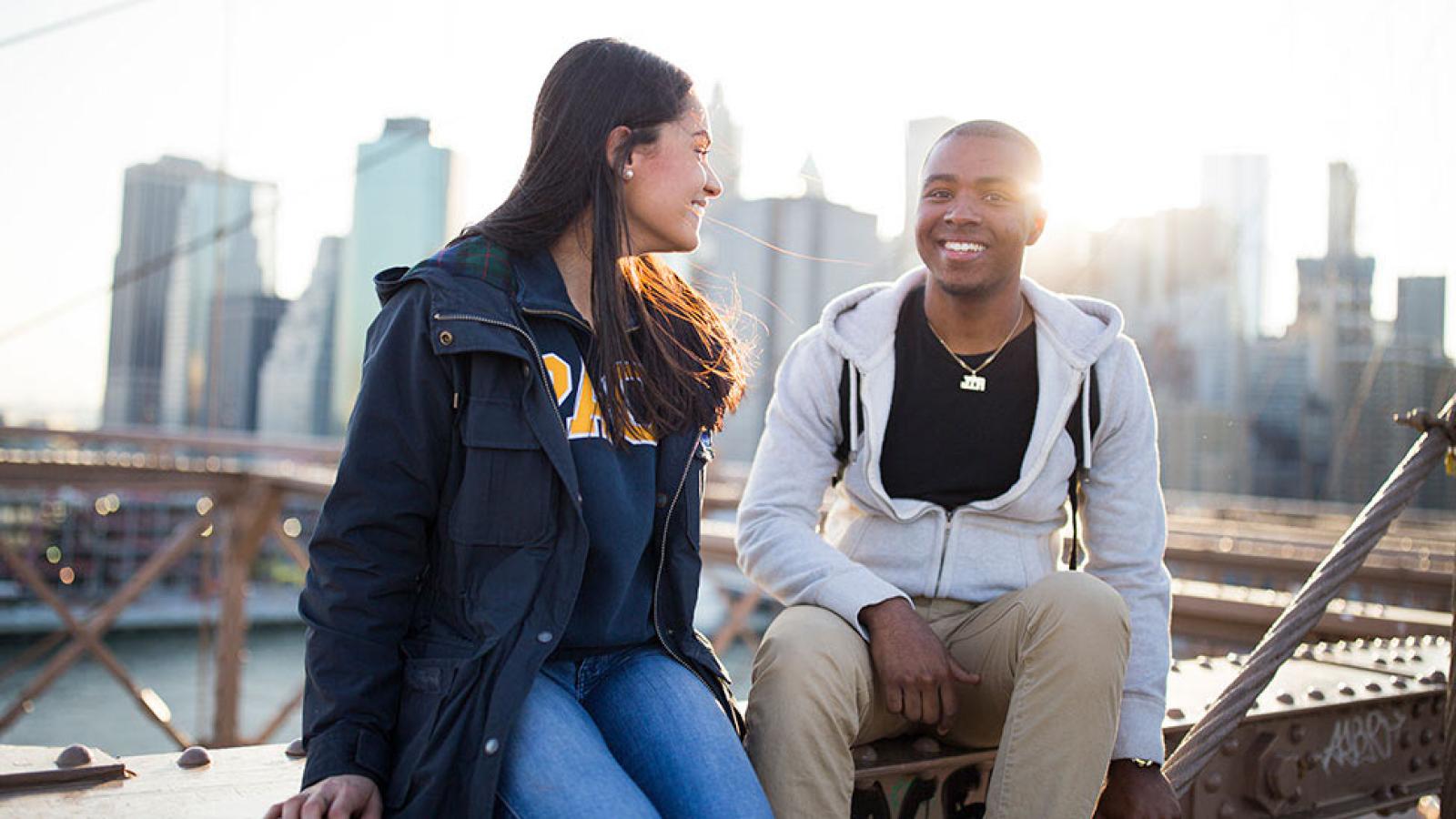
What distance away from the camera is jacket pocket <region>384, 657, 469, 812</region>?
1330 millimetres

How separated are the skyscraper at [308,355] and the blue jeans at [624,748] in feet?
64.5

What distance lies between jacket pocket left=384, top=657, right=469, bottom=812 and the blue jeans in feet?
0.30

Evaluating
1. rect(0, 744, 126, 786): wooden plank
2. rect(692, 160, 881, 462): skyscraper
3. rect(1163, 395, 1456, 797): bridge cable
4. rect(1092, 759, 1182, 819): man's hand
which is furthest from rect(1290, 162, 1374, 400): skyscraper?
rect(0, 744, 126, 786): wooden plank

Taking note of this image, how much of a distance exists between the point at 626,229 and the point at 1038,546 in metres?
0.88

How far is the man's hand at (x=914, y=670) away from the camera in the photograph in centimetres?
168

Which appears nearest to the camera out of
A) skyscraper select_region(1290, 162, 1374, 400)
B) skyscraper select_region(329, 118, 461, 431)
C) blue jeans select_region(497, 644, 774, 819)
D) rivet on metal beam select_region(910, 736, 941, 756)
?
blue jeans select_region(497, 644, 774, 819)

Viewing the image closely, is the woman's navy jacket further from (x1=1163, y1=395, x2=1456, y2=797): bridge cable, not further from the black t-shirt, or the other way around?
(x1=1163, y1=395, x2=1456, y2=797): bridge cable

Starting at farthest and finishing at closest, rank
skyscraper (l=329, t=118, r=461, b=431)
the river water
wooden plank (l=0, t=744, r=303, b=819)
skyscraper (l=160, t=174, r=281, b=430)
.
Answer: the river water < skyscraper (l=160, t=174, r=281, b=430) < skyscraper (l=329, t=118, r=461, b=431) < wooden plank (l=0, t=744, r=303, b=819)

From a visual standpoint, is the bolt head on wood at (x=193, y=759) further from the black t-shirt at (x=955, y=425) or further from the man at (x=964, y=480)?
the black t-shirt at (x=955, y=425)

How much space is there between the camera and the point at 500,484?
4.62 ft

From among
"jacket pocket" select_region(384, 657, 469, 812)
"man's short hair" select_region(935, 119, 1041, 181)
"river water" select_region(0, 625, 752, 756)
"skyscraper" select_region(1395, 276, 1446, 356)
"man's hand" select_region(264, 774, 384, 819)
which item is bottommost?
"river water" select_region(0, 625, 752, 756)

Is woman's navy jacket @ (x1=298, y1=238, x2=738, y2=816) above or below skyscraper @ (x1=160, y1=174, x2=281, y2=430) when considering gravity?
below

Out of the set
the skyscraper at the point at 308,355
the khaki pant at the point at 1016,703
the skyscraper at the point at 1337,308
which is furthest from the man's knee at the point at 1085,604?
the skyscraper at the point at 308,355

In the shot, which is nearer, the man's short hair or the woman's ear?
the woman's ear
